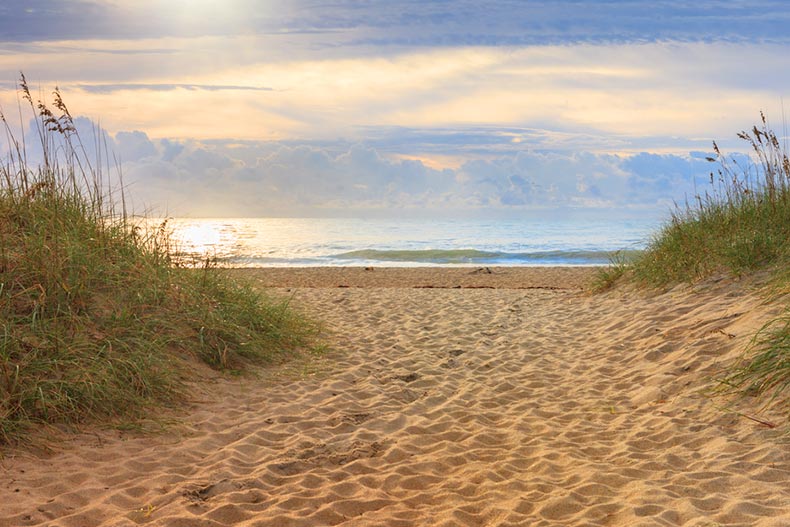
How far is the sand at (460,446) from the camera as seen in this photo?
12.4 feet

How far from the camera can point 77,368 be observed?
16.9 ft

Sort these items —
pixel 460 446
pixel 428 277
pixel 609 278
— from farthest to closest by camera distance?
1. pixel 428 277
2. pixel 609 278
3. pixel 460 446

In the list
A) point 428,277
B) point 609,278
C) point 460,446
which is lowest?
point 460,446

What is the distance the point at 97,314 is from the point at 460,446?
357 cm

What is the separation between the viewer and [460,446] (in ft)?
16.2

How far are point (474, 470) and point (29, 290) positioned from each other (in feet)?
13.3

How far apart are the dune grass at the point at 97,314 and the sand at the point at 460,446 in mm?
385

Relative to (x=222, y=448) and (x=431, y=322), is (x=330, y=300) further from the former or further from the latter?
(x=222, y=448)

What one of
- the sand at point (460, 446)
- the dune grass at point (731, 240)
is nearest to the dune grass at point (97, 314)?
the sand at point (460, 446)

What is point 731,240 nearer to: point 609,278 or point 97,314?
point 609,278

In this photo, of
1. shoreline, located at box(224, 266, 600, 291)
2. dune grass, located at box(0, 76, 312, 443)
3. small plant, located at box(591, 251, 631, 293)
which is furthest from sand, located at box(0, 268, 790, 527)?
shoreline, located at box(224, 266, 600, 291)

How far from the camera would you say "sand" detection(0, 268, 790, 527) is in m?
3.77

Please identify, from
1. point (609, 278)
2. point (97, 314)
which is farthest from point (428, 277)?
point (97, 314)

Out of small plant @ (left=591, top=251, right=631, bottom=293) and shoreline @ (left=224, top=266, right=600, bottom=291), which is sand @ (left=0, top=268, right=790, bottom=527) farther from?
shoreline @ (left=224, top=266, right=600, bottom=291)
